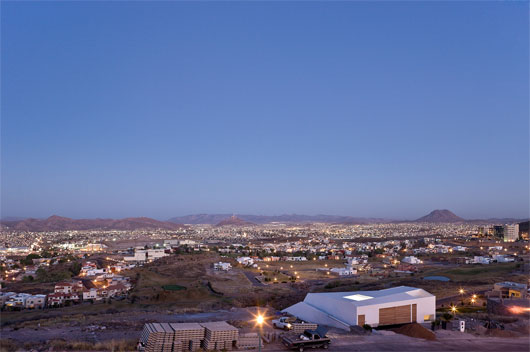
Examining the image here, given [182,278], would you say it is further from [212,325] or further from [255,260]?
[212,325]

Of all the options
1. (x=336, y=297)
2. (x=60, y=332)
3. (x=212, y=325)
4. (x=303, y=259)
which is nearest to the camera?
(x=212, y=325)

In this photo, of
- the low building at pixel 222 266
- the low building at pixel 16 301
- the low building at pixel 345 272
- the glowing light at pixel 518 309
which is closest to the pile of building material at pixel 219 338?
the glowing light at pixel 518 309

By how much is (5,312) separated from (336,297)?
29089 mm

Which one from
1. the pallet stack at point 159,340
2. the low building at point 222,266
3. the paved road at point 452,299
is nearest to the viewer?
the pallet stack at point 159,340

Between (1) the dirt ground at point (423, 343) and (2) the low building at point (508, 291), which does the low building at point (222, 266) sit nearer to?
(2) the low building at point (508, 291)

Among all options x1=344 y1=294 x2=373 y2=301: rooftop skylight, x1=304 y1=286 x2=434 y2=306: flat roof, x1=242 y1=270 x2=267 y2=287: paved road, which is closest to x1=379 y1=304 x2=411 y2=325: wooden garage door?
x1=304 y1=286 x2=434 y2=306: flat roof

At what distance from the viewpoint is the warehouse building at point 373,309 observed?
1994 centimetres

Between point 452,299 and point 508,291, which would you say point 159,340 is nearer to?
point 452,299

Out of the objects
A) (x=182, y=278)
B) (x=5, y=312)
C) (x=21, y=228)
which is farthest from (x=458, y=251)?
(x=21, y=228)

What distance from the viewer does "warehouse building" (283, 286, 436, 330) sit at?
65.4 feet

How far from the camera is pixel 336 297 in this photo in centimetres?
2238

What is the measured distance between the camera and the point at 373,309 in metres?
20.1

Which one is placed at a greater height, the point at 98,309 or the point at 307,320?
the point at 307,320

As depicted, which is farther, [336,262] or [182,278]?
[336,262]
